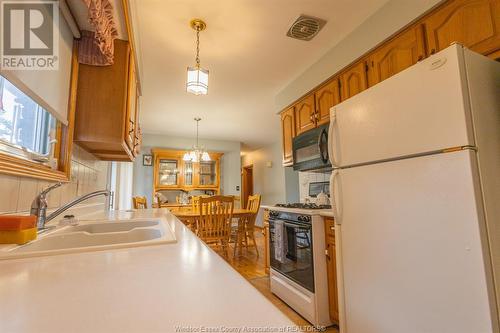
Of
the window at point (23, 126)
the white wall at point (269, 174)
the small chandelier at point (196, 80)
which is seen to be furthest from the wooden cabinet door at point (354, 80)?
the white wall at point (269, 174)

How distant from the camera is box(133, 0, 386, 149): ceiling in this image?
1.76 meters

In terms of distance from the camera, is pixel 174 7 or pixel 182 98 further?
pixel 182 98

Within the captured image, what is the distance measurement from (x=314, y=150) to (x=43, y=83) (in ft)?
6.21

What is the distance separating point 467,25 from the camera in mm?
1283

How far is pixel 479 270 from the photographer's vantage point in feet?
2.76

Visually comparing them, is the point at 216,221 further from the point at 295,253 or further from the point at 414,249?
the point at 414,249

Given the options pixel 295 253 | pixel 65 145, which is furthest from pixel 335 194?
pixel 65 145

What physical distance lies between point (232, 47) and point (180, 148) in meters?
3.62

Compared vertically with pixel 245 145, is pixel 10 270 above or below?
below

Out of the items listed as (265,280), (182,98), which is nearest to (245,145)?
(182,98)

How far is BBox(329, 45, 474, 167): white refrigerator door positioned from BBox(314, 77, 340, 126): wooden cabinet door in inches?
31.8

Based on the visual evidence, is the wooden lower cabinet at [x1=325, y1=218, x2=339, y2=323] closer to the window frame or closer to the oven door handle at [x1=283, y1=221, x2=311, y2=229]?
the oven door handle at [x1=283, y1=221, x2=311, y2=229]

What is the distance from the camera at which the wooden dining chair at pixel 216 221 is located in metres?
3.01

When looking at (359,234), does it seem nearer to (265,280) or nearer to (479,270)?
(479,270)
